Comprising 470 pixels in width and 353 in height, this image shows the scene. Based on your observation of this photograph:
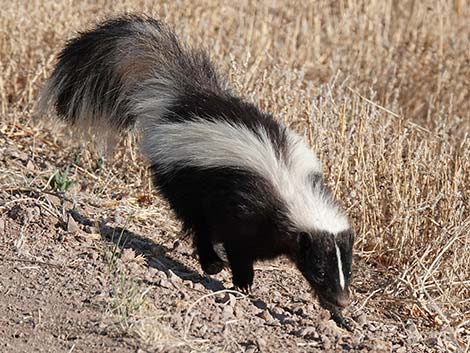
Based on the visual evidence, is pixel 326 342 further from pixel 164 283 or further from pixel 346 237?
pixel 164 283

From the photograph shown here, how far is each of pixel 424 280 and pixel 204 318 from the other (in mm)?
1740

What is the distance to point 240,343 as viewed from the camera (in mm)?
5258

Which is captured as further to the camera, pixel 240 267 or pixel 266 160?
pixel 240 267

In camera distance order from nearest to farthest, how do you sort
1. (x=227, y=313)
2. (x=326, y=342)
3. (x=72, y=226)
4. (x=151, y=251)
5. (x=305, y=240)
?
(x=326, y=342), (x=227, y=313), (x=305, y=240), (x=72, y=226), (x=151, y=251)

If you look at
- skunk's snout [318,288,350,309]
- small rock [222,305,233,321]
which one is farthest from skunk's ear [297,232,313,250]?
small rock [222,305,233,321]

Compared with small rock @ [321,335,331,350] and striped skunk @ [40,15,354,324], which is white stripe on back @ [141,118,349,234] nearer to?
striped skunk @ [40,15,354,324]

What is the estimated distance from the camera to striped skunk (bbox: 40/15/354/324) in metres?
5.71

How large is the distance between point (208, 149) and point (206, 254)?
84cm

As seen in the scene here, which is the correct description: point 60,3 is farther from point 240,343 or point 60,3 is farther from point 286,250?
point 240,343

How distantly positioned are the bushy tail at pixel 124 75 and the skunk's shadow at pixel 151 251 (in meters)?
0.72

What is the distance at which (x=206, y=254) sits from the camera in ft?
21.1

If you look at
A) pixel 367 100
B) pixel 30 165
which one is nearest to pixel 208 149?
pixel 367 100

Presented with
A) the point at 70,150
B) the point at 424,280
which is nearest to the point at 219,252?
the point at 424,280

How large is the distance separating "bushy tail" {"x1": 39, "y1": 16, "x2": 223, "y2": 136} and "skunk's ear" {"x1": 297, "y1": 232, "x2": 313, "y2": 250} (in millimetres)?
1266
